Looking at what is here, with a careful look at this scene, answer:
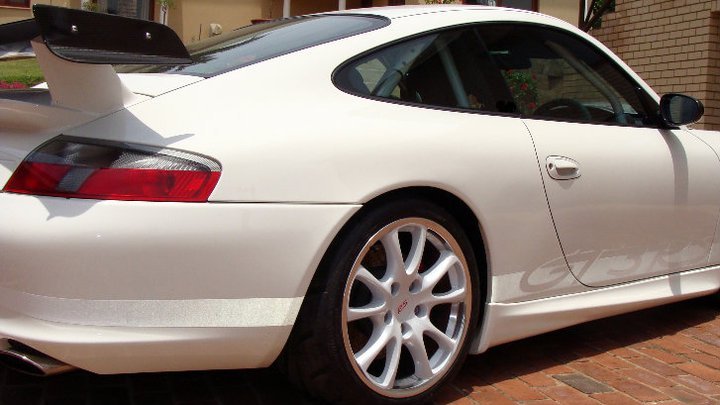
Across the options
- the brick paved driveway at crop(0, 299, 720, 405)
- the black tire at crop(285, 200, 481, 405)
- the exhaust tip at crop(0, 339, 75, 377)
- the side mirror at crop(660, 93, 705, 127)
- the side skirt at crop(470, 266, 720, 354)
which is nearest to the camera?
the exhaust tip at crop(0, 339, 75, 377)

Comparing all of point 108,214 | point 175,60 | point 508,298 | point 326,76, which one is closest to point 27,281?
point 108,214

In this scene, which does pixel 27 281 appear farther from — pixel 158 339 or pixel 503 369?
pixel 503 369

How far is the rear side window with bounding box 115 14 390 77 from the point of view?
279cm

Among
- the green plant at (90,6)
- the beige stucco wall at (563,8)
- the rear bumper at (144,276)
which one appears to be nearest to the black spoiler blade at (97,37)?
the rear bumper at (144,276)

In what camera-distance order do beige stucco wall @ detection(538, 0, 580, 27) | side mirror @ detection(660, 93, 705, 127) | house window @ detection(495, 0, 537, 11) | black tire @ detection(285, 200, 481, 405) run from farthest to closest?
beige stucco wall @ detection(538, 0, 580, 27) → house window @ detection(495, 0, 537, 11) → side mirror @ detection(660, 93, 705, 127) → black tire @ detection(285, 200, 481, 405)

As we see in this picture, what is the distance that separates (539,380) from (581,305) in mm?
355

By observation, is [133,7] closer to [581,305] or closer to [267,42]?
[267,42]

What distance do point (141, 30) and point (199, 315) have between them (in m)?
0.83

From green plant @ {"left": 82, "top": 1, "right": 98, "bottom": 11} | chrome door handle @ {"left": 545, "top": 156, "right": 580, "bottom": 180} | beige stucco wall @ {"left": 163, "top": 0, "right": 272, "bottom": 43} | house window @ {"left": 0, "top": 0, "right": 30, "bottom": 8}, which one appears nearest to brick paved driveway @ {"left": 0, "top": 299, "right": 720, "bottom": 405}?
chrome door handle @ {"left": 545, "top": 156, "right": 580, "bottom": 180}

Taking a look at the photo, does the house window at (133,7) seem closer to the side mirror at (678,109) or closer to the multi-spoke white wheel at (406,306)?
the side mirror at (678,109)

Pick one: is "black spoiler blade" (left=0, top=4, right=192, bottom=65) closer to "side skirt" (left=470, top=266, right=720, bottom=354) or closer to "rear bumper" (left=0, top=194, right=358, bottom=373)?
"rear bumper" (left=0, top=194, right=358, bottom=373)

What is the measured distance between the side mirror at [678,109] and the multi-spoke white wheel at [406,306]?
63.1 inches

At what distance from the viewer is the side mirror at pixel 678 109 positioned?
383 centimetres

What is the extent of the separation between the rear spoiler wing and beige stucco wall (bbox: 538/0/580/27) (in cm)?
1695
